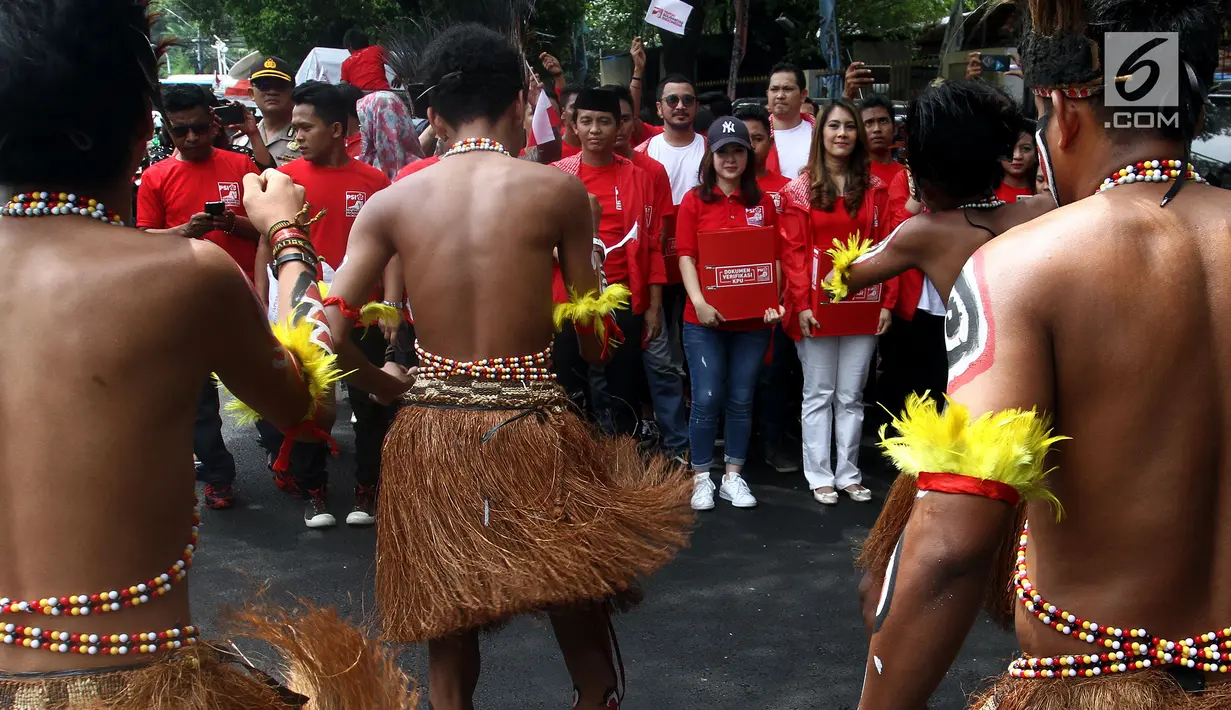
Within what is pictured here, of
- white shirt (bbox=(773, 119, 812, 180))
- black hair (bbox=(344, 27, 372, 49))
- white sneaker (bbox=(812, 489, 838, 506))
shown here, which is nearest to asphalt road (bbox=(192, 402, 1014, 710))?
white sneaker (bbox=(812, 489, 838, 506))

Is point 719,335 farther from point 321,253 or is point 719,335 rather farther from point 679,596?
point 321,253

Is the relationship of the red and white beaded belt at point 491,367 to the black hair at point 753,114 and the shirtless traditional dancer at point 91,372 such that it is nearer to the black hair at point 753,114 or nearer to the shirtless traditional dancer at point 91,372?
the shirtless traditional dancer at point 91,372

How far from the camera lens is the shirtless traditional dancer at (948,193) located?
346 cm

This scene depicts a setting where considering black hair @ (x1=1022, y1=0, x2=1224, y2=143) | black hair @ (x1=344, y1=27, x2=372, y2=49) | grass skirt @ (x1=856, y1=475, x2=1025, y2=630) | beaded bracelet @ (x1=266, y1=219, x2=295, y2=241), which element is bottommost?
grass skirt @ (x1=856, y1=475, x2=1025, y2=630)

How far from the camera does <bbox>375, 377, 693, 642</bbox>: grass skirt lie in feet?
9.85

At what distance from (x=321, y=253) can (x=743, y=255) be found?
237 centimetres

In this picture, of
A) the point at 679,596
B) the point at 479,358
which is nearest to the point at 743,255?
the point at 679,596

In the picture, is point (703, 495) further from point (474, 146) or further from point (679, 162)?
point (474, 146)

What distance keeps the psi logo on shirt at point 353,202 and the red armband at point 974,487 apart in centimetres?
491

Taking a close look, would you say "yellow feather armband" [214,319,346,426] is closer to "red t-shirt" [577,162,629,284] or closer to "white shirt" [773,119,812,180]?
"red t-shirt" [577,162,629,284]

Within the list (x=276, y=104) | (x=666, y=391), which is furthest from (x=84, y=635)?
(x=276, y=104)

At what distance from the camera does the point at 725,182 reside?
20.2 ft

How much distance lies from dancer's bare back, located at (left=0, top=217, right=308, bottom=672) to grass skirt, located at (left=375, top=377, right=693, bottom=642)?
1197 mm

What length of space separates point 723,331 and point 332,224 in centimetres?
226
